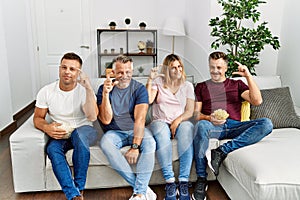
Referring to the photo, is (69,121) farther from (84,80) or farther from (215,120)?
Answer: (215,120)

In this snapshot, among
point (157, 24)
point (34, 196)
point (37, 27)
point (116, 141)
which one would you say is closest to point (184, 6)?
point (157, 24)

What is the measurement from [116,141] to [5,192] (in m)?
0.92

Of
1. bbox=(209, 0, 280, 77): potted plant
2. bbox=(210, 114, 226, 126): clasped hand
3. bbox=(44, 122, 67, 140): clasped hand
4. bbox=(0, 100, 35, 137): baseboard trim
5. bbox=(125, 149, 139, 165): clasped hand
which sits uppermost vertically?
bbox=(209, 0, 280, 77): potted plant

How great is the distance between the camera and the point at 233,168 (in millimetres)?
1887

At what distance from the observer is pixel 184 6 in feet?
14.5

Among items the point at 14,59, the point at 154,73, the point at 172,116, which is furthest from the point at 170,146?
the point at 14,59

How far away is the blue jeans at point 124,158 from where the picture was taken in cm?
188

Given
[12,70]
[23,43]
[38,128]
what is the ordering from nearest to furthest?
[38,128]
[12,70]
[23,43]

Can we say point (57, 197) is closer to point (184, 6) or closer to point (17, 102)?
point (17, 102)

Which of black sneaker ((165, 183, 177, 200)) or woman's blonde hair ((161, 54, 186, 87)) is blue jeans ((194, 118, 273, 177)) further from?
woman's blonde hair ((161, 54, 186, 87))

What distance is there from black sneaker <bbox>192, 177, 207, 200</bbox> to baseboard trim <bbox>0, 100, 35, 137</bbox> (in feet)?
7.28

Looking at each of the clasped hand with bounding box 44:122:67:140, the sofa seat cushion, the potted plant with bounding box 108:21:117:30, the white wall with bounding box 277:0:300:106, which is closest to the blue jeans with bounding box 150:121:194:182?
the sofa seat cushion

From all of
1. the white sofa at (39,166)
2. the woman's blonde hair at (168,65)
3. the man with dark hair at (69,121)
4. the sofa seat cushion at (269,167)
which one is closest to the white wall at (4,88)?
the white sofa at (39,166)

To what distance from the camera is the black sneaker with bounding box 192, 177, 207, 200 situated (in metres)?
2.00
